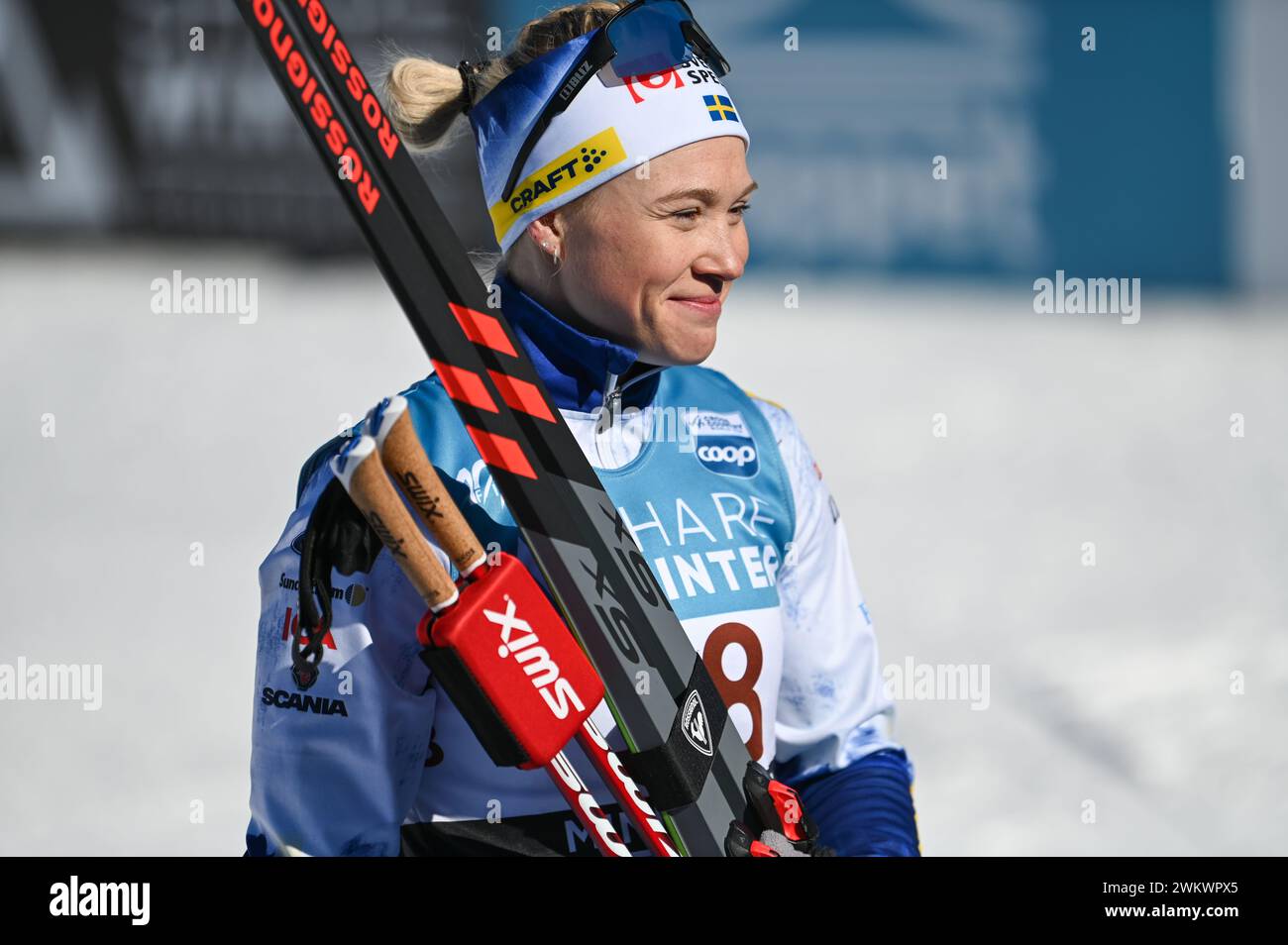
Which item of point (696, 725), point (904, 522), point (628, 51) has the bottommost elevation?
point (696, 725)

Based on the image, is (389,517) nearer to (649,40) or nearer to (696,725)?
(696,725)

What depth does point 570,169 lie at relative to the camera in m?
1.52

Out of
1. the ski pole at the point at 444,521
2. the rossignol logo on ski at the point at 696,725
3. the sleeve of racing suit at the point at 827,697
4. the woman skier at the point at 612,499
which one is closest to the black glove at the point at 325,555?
the woman skier at the point at 612,499

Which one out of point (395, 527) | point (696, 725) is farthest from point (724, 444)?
point (395, 527)

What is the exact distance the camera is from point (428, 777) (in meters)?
1.54

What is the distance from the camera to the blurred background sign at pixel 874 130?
24.0 ft

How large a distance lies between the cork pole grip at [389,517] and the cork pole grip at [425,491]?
1cm

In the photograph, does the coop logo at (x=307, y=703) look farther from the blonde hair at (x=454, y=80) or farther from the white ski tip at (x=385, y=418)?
the blonde hair at (x=454, y=80)

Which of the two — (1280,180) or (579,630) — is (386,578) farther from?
(1280,180)

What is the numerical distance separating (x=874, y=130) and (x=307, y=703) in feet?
21.4

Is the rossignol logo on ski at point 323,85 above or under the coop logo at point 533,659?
above

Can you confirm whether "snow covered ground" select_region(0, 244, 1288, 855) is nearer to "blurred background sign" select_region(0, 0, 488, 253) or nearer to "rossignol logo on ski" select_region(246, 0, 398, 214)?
"blurred background sign" select_region(0, 0, 488, 253)

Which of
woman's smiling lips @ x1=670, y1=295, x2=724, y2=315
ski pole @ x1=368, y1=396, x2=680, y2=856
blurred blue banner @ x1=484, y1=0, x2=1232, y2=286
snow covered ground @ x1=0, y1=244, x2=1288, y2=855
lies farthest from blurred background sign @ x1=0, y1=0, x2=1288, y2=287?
ski pole @ x1=368, y1=396, x2=680, y2=856

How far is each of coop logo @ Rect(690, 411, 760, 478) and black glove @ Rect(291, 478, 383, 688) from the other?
45cm
